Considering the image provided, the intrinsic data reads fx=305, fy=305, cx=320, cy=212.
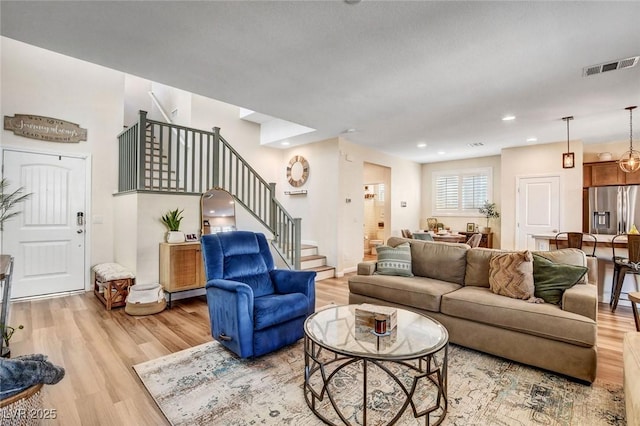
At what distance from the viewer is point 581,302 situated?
7.79ft

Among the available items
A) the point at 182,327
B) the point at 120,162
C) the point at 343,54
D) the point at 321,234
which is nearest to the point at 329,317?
the point at 182,327

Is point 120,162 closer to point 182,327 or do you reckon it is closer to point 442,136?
point 182,327

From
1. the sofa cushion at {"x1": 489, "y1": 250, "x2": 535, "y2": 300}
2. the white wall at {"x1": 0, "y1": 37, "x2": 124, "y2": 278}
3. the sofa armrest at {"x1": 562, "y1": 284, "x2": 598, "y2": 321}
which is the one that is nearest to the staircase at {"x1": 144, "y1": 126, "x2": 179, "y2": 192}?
the white wall at {"x1": 0, "y1": 37, "x2": 124, "y2": 278}

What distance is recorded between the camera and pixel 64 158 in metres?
4.61

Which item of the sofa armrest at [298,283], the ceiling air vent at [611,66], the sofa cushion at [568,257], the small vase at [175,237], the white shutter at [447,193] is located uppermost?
the ceiling air vent at [611,66]

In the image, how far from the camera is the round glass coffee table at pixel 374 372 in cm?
173

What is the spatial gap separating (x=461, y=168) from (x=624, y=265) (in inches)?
189

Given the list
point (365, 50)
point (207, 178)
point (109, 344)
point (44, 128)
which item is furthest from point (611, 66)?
point (44, 128)

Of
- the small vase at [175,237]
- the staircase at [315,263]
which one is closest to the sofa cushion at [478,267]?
the staircase at [315,263]

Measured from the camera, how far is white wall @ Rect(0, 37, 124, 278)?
424cm

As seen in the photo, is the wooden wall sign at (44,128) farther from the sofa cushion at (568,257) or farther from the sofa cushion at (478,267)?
the sofa cushion at (568,257)

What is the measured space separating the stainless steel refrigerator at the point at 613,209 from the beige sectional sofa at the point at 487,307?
4.01 meters

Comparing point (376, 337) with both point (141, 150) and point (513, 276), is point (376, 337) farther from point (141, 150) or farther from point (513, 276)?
point (141, 150)

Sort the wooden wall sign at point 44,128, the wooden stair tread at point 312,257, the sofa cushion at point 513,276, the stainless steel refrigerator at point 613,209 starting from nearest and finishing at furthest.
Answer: the sofa cushion at point 513,276 → the wooden wall sign at point 44,128 → the stainless steel refrigerator at point 613,209 → the wooden stair tread at point 312,257
